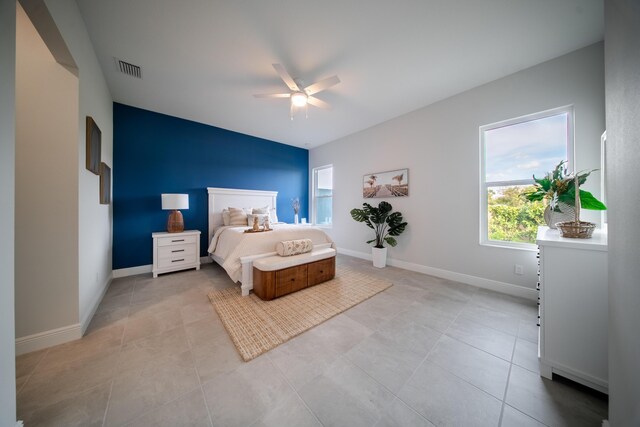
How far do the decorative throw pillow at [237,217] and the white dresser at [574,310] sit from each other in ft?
12.8

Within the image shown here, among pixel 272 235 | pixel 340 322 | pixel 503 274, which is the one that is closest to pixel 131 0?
pixel 272 235

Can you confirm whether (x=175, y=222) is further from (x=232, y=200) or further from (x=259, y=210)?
(x=259, y=210)

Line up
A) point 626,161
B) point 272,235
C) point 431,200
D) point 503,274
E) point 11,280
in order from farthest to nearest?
point 431,200
point 272,235
point 503,274
point 11,280
point 626,161

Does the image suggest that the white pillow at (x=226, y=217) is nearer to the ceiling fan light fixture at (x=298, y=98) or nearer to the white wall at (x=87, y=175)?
the white wall at (x=87, y=175)

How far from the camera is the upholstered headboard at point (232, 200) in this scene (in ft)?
12.8

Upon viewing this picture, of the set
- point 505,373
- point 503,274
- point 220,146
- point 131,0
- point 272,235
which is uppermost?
point 131,0

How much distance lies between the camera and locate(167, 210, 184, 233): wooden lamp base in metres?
3.30

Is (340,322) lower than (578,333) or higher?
A: lower

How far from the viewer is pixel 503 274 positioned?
8.18 ft

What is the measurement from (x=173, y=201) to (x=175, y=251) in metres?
0.82

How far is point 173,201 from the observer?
3.20 meters

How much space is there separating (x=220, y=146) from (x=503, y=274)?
16.8ft

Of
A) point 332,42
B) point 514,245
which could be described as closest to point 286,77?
point 332,42

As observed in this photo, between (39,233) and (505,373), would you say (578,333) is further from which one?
(39,233)
